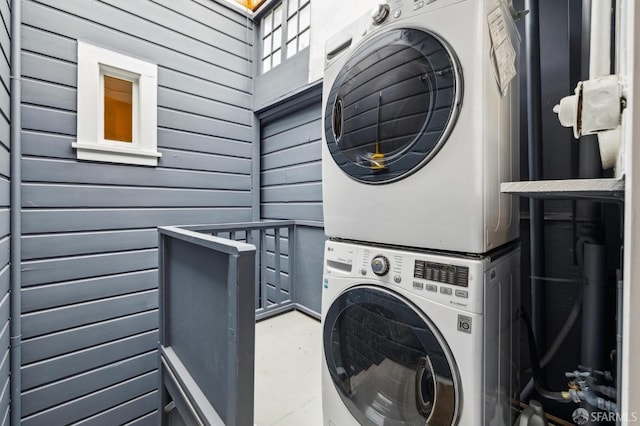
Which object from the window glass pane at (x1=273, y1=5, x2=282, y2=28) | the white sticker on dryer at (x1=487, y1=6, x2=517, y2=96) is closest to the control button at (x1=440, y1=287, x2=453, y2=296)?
the white sticker on dryer at (x1=487, y1=6, x2=517, y2=96)

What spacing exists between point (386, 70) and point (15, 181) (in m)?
2.29

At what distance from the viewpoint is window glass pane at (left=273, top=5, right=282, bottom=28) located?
2.73m

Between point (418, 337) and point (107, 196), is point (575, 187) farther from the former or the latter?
point (107, 196)

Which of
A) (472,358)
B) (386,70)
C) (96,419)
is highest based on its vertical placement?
(386,70)

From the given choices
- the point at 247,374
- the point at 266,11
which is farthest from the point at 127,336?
the point at 266,11

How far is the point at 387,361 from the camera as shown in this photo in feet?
3.33

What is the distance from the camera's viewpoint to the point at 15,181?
1792 mm

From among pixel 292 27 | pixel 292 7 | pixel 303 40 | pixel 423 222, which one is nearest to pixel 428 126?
pixel 423 222

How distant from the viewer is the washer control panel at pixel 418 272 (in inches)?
32.6

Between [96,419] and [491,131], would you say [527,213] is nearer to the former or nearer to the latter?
[491,131]

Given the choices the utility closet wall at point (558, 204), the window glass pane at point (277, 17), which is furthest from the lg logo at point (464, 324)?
the window glass pane at point (277, 17)

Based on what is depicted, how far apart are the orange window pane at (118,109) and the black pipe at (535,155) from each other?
2.65 metres

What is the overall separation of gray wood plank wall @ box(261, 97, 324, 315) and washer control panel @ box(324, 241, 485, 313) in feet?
3.93

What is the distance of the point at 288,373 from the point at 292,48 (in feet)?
8.49
